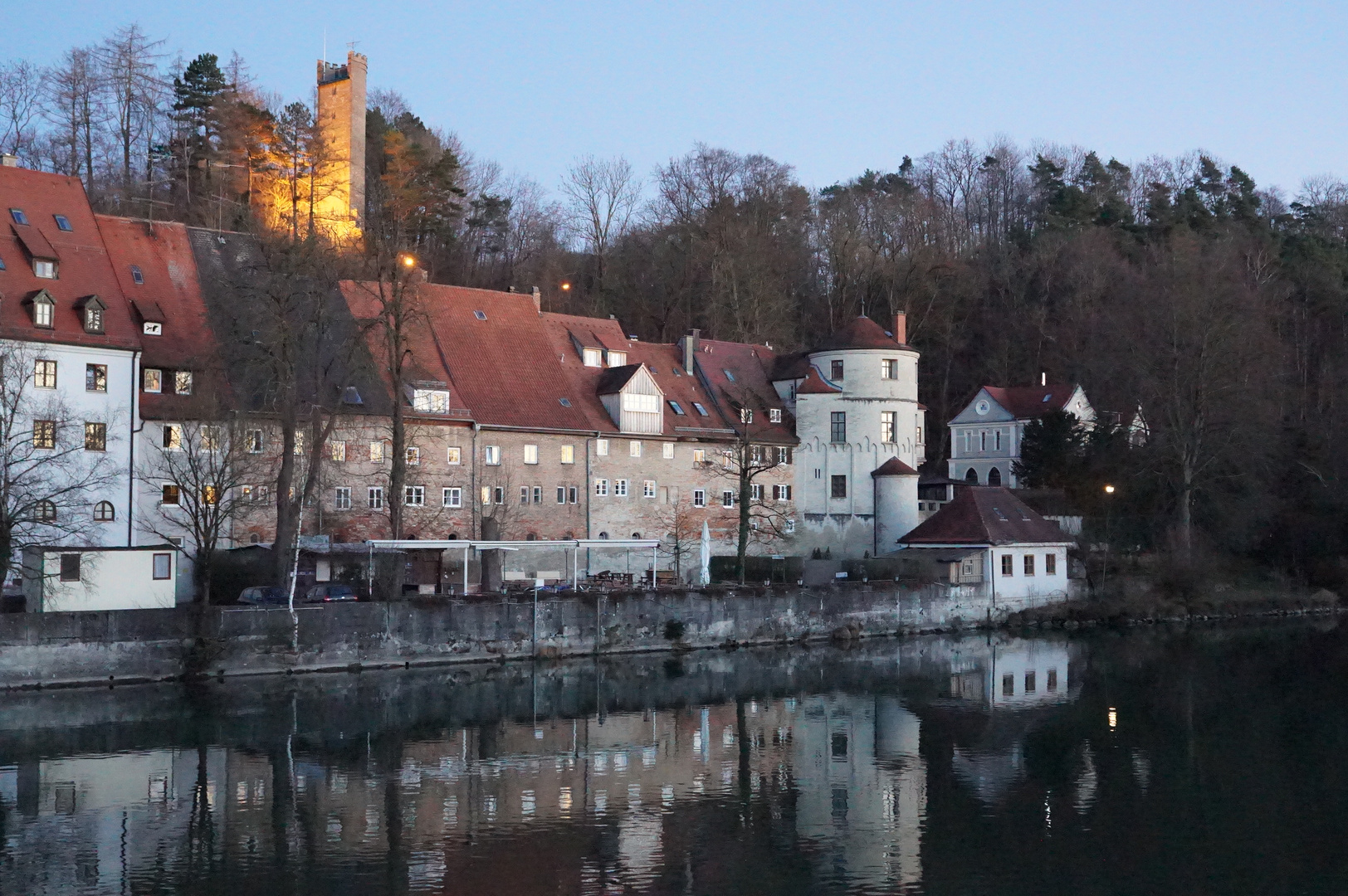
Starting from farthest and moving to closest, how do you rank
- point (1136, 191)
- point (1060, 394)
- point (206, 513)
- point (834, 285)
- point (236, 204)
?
point (1136, 191)
point (834, 285)
point (1060, 394)
point (236, 204)
point (206, 513)

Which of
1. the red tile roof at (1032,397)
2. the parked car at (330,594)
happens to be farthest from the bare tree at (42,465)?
the red tile roof at (1032,397)

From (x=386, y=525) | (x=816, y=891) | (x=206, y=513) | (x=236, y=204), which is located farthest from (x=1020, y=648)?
(x=236, y=204)

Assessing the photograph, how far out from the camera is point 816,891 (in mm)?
17375

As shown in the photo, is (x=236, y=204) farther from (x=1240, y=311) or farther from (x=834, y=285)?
(x=1240, y=311)

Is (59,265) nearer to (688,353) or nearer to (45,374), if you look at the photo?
(45,374)

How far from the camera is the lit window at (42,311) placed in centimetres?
4169

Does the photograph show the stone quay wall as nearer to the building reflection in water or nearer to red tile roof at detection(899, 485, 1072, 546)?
red tile roof at detection(899, 485, 1072, 546)

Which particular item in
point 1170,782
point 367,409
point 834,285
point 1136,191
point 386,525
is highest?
point 1136,191

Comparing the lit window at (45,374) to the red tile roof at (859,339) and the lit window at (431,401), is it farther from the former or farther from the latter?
the red tile roof at (859,339)

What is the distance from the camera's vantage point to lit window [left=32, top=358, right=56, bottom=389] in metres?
41.3

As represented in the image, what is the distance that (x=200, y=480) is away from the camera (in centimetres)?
3903

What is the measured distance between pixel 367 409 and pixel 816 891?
33.5 metres

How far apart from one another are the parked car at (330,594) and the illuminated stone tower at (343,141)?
30.8 meters

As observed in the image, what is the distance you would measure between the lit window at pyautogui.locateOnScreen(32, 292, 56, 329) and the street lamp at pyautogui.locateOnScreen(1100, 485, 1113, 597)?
39.9 m
